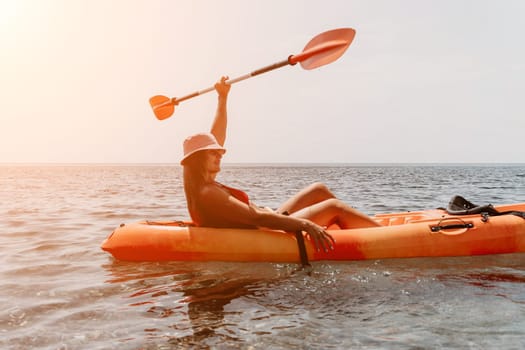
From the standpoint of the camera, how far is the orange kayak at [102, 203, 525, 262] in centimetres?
522

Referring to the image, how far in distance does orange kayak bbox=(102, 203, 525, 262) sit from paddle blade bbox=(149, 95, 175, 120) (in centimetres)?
291

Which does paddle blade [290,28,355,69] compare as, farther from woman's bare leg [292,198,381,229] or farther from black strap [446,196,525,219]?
black strap [446,196,525,219]

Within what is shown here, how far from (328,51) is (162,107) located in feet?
9.51

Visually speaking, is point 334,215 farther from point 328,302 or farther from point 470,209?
point 470,209

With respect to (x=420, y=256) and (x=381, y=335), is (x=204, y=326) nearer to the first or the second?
(x=381, y=335)

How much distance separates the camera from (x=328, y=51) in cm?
680

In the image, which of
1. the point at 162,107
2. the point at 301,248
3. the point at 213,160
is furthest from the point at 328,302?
the point at 162,107

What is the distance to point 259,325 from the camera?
3451mm

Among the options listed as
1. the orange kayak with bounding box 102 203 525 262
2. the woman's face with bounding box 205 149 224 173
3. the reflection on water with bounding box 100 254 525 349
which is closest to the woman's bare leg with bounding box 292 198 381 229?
the orange kayak with bounding box 102 203 525 262

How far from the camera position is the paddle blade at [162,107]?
796cm

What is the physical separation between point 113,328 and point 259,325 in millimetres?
1041

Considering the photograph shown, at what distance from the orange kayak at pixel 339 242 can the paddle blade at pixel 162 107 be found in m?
2.91

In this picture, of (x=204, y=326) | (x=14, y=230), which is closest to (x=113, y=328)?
(x=204, y=326)

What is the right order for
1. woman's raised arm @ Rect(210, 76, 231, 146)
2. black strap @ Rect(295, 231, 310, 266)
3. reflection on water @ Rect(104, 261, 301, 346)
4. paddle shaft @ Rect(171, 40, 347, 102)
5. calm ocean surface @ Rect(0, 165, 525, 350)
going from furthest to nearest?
paddle shaft @ Rect(171, 40, 347, 102) < woman's raised arm @ Rect(210, 76, 231, 146) < black strap @ Rect(295, 231, 310, 266) < reflection on water @ Rect(104, 261, 301, 346) < calm ocean surface @ Rect(0, 165, 525, 350)
